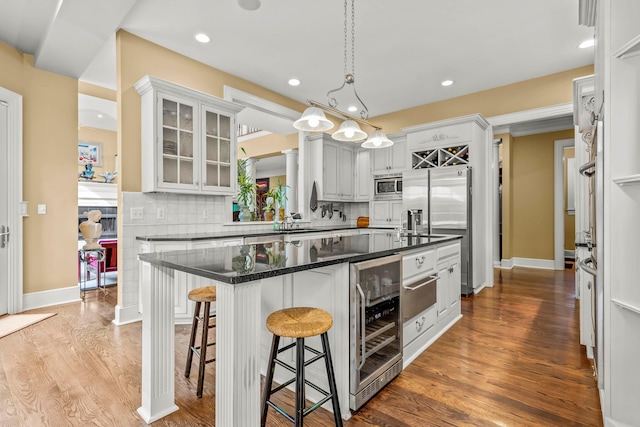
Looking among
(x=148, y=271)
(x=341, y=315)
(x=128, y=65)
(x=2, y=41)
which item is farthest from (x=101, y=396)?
(x=2, y=41)

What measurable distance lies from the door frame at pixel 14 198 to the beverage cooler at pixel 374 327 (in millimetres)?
3975

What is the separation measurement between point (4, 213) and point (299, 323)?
392 cm

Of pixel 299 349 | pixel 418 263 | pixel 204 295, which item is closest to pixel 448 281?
pixel 418 263

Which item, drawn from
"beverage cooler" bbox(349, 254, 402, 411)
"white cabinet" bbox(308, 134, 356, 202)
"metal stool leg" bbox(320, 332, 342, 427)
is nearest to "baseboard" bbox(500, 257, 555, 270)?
"white cabinet" bbox(308, 134, 356, 202)

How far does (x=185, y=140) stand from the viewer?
3.51 m

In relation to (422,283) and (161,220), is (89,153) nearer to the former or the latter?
(161,220)

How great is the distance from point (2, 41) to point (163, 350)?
4097mm

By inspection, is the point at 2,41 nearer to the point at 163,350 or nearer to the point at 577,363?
the point at 163,350

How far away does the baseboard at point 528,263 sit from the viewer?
248 inches

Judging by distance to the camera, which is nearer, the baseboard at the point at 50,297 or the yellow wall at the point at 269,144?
the baseboard at the point at 50,297

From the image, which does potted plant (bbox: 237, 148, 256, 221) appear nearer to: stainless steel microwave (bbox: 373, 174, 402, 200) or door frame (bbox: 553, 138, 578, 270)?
stainless steel microwave (bbox: 373, 174, 402, 200)

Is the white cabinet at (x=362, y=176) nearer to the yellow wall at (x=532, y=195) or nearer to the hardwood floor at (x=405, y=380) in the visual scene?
the yellow wall at (x=532, y=195)

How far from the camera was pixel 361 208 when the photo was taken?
6418mm

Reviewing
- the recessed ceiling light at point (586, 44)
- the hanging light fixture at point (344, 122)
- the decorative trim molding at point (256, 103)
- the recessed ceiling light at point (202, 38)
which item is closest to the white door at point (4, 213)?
the recessed ceiling light at point (202, 38)
